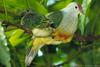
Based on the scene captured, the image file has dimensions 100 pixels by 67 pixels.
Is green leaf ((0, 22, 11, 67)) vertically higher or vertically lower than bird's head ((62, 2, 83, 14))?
lower

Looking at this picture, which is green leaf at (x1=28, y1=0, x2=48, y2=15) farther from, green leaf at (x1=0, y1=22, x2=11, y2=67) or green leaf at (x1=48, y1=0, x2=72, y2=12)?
green leaf at (x1=0, y1=22, x2=11, y2=67)

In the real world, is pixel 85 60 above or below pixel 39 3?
below

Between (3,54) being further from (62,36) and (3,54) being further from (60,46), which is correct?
(60,46)

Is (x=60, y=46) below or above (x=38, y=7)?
below

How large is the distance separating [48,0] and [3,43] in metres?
0.24

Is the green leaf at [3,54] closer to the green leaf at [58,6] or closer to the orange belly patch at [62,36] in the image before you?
the orange belly patch at [62,36]

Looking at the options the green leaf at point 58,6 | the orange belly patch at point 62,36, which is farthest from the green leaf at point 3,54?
the green leaf at point 58,6

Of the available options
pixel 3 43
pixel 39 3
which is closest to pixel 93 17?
pixel 39 3

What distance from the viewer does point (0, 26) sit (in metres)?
0.46

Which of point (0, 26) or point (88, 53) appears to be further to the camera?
point (88, 53)

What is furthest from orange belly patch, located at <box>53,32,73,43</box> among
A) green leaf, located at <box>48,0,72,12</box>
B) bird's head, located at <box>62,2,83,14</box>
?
green leaf, located at <box>48,0,72,12</box>

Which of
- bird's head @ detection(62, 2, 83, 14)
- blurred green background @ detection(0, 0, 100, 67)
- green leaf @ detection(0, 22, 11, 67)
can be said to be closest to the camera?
green leaf @ detection(0, 22, 11, 67)

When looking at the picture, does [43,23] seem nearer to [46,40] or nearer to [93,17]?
[46,40]

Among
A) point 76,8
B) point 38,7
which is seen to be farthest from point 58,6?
point 76,8
